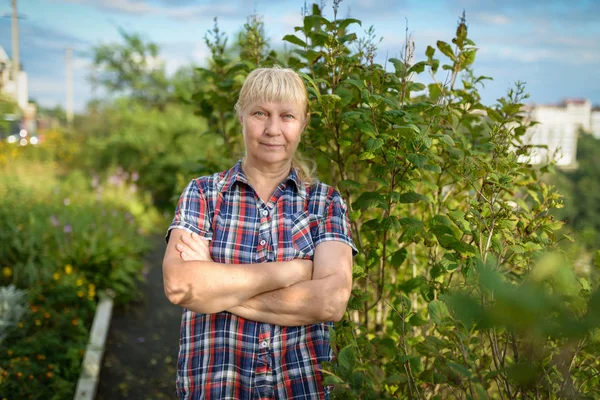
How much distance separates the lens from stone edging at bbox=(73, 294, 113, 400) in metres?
3.65

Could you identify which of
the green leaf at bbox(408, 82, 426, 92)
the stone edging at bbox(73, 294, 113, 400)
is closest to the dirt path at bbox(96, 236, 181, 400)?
the stone edging at bbox(73, 294, 113, 400)

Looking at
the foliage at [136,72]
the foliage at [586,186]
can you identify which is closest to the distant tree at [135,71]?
the foliage at [136,72]

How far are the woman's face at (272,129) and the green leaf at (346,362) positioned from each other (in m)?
0.96

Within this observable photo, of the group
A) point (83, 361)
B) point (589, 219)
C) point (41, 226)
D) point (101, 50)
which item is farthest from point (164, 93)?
point (589, 219)

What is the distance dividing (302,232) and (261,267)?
26cm

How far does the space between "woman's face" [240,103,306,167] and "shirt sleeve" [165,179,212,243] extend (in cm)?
30

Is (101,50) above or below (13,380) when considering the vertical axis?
above

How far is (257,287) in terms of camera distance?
1.91 m

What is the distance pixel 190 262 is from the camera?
6.24 feet

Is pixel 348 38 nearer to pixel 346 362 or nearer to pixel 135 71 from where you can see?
pixel 346 362

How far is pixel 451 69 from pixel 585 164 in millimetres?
66744

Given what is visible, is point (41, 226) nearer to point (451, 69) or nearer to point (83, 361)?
point (83, 361)

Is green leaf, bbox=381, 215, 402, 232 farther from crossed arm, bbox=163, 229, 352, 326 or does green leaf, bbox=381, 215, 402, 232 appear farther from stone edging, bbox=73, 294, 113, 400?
stone edging, bbox=73, 294, 113, 400

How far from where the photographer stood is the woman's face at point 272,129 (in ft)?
6.76
